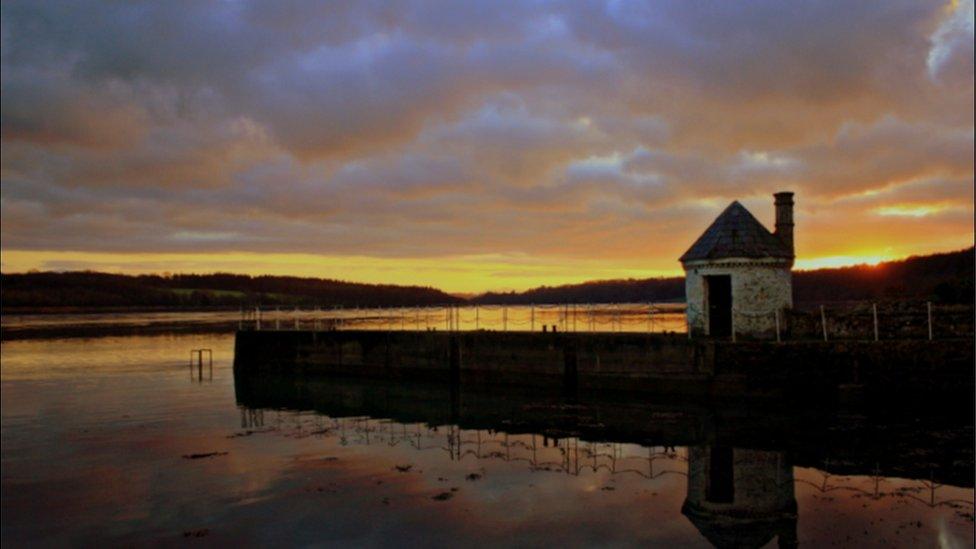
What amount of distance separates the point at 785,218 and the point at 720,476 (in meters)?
13.6

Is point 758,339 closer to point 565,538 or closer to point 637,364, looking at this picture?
point 637,364

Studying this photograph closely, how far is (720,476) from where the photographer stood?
15523 mm

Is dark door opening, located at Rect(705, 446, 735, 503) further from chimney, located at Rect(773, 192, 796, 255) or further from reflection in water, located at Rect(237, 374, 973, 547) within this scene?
chimney, located at Rect(773, 192, 796, 255)

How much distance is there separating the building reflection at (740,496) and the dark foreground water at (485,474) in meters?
0.05

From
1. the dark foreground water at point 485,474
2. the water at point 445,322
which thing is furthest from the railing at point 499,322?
the dark foreground water at point 485,474

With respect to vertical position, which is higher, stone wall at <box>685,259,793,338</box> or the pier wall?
stone wall at <box>685,259,793,338</box>

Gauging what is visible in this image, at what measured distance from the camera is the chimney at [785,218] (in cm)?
2611

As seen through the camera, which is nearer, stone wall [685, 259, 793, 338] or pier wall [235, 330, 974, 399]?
pier wall [235, 330, 974, 399]

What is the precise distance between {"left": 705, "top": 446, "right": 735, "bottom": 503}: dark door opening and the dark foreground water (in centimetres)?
6

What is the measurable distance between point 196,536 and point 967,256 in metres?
96.1

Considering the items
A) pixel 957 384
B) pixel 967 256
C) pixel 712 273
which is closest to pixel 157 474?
pixel 712 273

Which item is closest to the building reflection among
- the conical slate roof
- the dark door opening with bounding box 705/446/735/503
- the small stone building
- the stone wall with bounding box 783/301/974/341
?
the dark door opening with bounding box 705/446/735/503

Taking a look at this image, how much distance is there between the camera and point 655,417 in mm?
21797

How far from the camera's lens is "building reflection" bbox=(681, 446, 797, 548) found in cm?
1184
